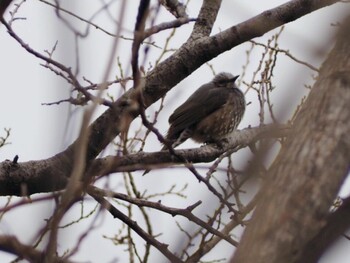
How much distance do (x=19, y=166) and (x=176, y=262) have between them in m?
2.16

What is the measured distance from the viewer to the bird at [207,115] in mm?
6891

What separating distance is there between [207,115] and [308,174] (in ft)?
17.5

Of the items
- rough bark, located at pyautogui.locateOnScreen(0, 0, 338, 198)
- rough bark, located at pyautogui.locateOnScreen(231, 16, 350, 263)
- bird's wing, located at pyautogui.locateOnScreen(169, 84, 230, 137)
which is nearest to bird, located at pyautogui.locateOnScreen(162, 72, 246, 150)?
bird's wing, located at pyautogui.locateOnScreen(169, 84, 230, 137)

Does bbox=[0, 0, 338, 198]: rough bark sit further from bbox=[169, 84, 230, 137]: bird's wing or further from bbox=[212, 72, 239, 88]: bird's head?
bbox=[212, 72, 239, 88]: bird's head

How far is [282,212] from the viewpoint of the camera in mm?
1623

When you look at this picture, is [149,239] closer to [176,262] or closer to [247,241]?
[176,262]

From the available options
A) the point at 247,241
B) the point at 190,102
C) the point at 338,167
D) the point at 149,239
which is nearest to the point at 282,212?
the point at 247,241

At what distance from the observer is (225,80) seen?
25.6 feet

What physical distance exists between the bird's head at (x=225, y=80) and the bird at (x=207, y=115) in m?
0.07

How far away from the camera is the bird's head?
775 centimetres

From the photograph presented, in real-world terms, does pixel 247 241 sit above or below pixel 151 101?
below

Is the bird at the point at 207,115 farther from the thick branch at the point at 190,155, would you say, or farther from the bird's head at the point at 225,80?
the thick branch at the point at 190,155

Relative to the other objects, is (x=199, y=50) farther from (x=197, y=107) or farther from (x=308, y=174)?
(x=308, y=174)

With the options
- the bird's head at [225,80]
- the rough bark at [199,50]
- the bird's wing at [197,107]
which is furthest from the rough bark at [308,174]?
the bird's head at [225,80]
